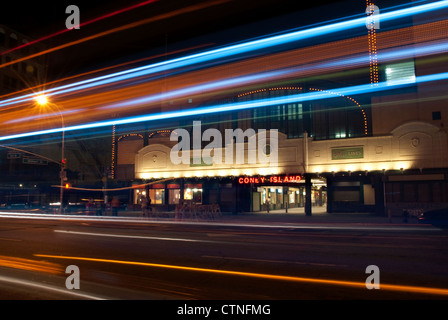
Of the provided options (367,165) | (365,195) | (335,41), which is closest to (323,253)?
(367,165)

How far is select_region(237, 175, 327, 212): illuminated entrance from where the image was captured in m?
29.8

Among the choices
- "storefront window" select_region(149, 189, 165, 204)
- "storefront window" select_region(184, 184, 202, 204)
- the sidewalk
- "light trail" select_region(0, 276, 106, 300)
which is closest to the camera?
"light trail" select_region(0, 276, 106, 300)

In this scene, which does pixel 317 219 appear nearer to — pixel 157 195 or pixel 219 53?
pixel 219 53

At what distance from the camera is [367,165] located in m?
27.8

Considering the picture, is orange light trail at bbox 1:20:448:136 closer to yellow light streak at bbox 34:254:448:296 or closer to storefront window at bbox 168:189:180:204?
storefront window at bbox 168:189:180:204

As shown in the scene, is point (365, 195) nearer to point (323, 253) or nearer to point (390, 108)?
point (390, 108)

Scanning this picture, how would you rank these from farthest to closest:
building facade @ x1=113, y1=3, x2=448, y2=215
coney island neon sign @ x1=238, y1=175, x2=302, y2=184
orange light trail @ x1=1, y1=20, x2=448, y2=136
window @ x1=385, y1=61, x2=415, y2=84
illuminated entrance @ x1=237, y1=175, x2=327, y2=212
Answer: illuminated entrance @ x1=237, y1=175, x2=327, y2=212 → coney island neon sign @ x1=238, y1=175, x2=302, y2=184 → window @ x1=385, y1=61, x2=415, y2=84 → building facade @ x1=113, y1=3, x2=448, y2=215 → orange light trail @ x1=1, y1=20, x2=448, y2=136

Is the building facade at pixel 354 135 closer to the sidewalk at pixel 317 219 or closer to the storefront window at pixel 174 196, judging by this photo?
the storefront window at pixel 174 196

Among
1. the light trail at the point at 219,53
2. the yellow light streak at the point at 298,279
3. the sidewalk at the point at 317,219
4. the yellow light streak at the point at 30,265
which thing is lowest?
the sidewalk at the point at 317,219

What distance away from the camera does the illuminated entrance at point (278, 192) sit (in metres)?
29.8

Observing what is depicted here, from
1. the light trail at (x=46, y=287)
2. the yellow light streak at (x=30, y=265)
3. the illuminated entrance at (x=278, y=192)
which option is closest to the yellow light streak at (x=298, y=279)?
the yellow light streak at (x=30, y=265)

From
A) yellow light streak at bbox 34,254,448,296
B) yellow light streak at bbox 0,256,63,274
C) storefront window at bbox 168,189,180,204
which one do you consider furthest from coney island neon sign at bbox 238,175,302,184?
yellow light streak at bbox 0,256,63,274

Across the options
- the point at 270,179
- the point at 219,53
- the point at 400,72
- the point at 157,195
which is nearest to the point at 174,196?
the point at 157,195

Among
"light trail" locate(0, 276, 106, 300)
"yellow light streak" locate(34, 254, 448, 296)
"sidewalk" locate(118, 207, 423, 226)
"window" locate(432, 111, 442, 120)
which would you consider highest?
"window" locate(432, 111, 442, 120)
